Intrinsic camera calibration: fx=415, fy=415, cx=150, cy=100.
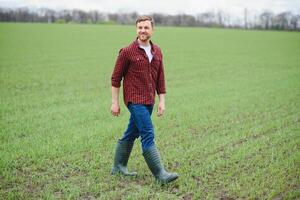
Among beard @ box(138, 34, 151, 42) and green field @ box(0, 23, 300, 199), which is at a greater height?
beard @ box(138, 34, 151, 42)

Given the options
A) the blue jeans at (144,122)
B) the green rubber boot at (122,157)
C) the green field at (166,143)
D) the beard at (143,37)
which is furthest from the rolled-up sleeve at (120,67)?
the green field at (166,143)

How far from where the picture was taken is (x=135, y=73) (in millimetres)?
5477

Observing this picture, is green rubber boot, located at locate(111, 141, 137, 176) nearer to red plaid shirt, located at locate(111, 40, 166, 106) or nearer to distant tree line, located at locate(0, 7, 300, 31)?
red plaid shirt, located at locate(111, 40, 166, 106)

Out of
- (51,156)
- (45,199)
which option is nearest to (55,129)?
(51,156)

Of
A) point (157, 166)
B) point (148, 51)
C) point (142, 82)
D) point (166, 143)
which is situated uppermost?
point (148, 51)

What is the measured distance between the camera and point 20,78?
54.8ft

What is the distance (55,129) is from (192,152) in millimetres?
2990

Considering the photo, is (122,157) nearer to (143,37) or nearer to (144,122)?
(144,122)

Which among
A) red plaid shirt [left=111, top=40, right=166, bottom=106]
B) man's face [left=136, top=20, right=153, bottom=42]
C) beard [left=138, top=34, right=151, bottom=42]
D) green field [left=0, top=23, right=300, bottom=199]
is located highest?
man's face [left=136, top=20, right=153, bottom=42]

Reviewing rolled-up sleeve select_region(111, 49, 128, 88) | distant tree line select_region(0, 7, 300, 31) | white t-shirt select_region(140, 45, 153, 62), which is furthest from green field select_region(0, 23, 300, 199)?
distant tree line select_region(0, 7, 300, 31)

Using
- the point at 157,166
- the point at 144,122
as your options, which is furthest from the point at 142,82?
the point at 157,166

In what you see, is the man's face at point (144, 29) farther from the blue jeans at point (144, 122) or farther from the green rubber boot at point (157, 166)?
the green rubber boot at point (157, 166)

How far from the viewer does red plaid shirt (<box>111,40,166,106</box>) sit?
17.8 feet

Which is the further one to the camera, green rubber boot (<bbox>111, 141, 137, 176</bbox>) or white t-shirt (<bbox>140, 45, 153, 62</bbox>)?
green rubber boot (<bbox>111, 141, 137, 176</bbox>)
